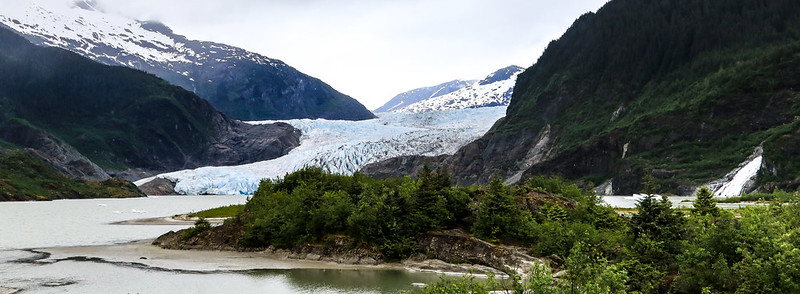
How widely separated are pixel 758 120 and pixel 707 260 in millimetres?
128490

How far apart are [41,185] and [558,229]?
147776mm

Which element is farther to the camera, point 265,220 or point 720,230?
point 265,220

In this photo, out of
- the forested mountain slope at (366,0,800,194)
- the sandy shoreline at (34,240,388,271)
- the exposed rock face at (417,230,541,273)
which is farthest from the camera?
the forested mountain slope at (366,0,800,194)

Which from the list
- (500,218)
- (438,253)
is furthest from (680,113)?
(438,253)

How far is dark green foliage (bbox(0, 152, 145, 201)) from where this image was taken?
130m

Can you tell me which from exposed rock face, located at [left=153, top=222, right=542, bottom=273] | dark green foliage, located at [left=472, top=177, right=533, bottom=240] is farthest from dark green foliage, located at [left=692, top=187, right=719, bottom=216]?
dark green foliage, located at [left=472, top=177, right=533, bottom=240]

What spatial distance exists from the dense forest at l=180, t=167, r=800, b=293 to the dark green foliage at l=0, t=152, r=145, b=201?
10200 cm

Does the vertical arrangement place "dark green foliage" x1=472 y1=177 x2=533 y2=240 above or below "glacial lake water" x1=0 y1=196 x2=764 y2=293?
above

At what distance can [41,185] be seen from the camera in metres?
144

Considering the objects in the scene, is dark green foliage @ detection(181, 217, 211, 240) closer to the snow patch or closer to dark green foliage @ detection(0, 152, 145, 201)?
the snow patch

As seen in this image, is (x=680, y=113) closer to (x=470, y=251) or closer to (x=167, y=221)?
(x=167, y=221)

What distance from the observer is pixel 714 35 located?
177 meters

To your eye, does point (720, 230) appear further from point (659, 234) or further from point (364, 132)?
point (364, 132)

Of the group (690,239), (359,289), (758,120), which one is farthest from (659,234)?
(758,120)
